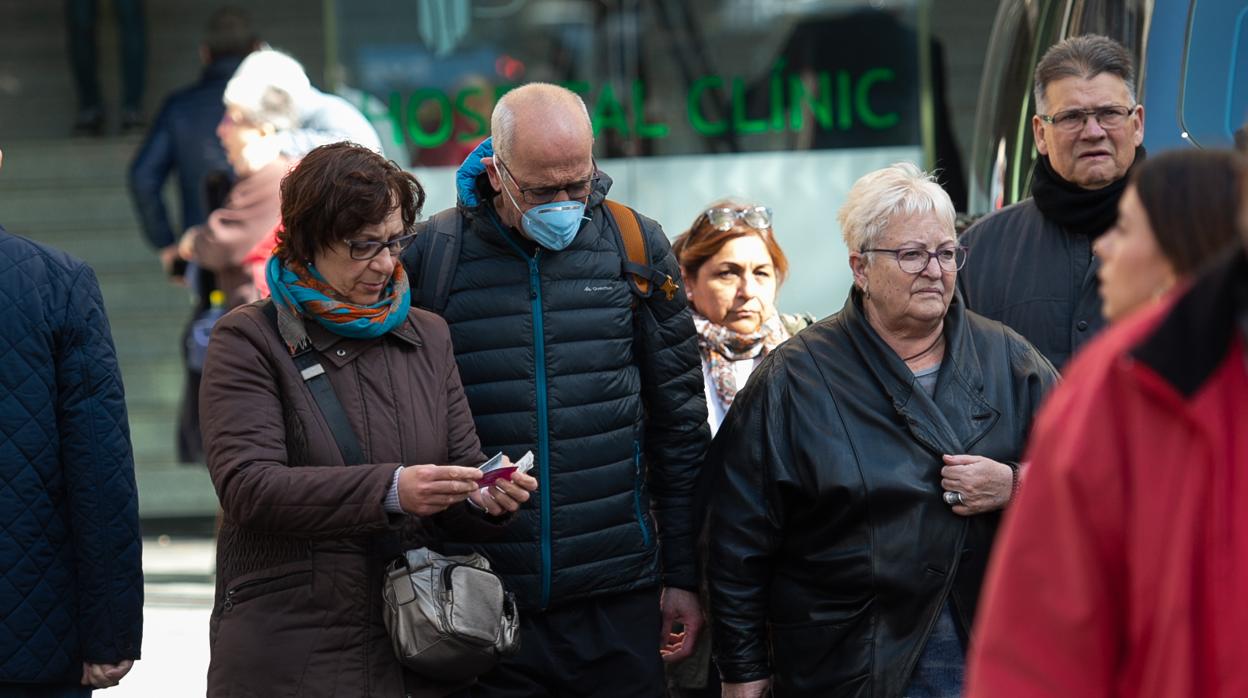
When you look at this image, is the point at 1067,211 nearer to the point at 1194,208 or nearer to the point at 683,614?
the point at 683,614

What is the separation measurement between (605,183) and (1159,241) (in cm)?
214

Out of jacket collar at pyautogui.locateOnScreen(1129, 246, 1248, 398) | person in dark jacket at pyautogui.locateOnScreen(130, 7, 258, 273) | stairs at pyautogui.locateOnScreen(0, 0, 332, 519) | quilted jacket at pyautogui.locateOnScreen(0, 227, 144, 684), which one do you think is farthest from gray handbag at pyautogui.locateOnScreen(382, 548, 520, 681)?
stairs at pyautogui.locateOnScreen(0, 0, 332, 519)

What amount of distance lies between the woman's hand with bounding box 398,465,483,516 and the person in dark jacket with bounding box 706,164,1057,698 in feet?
2.58

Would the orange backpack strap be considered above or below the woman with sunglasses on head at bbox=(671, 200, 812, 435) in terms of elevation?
above

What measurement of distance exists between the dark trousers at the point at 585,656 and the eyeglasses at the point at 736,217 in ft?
4.51

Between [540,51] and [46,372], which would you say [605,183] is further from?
[540,51]

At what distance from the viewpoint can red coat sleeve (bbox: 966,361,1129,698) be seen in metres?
1.98

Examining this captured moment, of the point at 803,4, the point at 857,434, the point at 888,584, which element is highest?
the point at 803,4

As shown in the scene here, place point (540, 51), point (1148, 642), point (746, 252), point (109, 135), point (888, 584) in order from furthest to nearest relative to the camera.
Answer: point (109, 135)
point (540, 51)
point (746, 252)
point (888, 584)
point (1148, 642)

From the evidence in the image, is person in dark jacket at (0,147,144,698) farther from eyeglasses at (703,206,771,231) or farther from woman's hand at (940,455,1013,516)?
eyeglasses at (703,206,771,231)

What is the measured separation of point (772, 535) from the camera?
12.7 ft

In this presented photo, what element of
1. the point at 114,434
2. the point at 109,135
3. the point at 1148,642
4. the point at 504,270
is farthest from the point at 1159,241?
the point at 109,135

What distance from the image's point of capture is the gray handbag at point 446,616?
3.39 meters

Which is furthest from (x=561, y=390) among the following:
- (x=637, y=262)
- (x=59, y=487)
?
(x=59, y=487)
